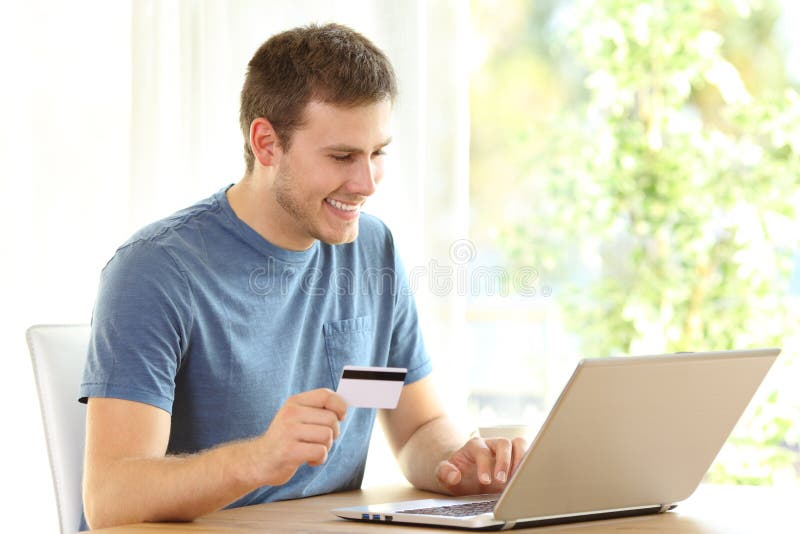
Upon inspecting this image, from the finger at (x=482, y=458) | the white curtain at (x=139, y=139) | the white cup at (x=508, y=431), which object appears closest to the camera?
the finger at (x=482, y=458)

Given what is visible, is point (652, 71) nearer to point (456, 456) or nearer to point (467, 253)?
point (467, 253)

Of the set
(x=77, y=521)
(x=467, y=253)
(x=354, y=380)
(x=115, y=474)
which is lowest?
(x=77, y=521)

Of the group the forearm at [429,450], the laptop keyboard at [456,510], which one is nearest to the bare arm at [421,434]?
the forearm at [429,450]

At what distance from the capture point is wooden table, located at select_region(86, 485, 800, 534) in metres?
1.21

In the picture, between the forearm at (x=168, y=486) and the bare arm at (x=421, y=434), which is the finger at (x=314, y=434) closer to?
the forearm at (x=168, y=486)

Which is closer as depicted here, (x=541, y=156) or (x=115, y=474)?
(x=115, y=474)

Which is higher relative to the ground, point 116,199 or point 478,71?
point 478,71

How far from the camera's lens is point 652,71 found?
361cm

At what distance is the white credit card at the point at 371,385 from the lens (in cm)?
122

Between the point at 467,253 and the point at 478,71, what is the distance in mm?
1990

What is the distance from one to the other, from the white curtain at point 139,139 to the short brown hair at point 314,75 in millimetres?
571

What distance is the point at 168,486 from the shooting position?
4.22ft

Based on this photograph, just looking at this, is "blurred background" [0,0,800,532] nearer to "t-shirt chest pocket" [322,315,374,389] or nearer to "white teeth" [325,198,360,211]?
"t-shirt chest pocket" [322,315,374,389]

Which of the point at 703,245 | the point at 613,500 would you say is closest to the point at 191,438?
the point at 613,500
